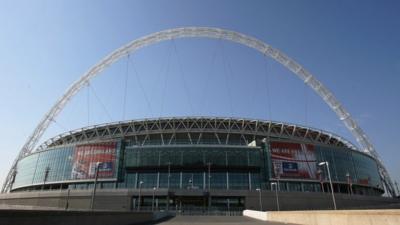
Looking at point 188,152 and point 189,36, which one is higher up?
point 189,36

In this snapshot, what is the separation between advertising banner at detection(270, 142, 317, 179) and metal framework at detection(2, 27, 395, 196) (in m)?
25.9

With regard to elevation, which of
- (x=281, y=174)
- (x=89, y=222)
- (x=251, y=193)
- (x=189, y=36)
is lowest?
(x=89, y=222)

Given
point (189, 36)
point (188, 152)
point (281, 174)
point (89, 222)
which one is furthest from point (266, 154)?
point (89, 222)

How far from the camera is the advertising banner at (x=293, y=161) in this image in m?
76.3

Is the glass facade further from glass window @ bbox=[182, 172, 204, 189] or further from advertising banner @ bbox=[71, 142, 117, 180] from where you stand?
advertising banner @ bbox=[71, 142, 117, 180]

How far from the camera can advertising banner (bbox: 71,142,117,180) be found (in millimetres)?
77750

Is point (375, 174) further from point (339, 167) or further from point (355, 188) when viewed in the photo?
point (339, 167)

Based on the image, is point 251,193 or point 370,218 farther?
point 251,193

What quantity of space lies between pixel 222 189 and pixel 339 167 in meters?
35.7

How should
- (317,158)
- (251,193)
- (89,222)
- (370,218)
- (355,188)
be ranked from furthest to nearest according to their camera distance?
(355,188) → (317,158) → (251,193) → (89,222) → (370,218)

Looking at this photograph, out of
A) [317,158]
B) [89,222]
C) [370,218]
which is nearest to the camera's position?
[370,218]

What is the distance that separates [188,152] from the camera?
79250mm

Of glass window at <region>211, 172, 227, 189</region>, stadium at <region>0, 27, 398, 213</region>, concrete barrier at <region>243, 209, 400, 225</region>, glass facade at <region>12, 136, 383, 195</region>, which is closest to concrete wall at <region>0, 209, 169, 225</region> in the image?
concrete barrier at <region>243, 209, 400, 225</region>

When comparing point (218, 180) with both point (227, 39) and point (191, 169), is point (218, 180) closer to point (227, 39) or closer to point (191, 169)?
point (191, 169)
